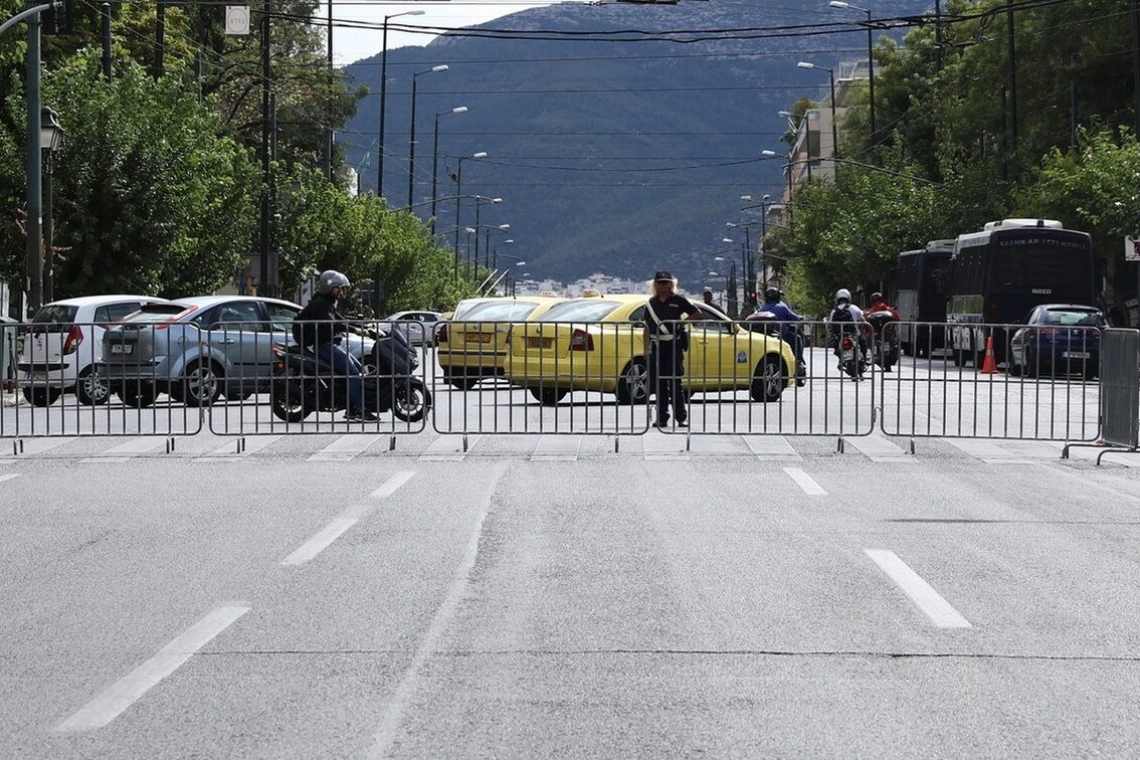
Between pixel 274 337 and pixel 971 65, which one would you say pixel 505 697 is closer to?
pixel 274 337

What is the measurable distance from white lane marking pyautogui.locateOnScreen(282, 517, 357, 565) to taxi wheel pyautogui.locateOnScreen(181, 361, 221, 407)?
651cm

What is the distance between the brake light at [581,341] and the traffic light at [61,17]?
467 inches

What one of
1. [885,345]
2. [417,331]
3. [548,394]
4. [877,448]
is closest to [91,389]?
[417,331]

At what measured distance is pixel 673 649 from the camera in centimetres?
746

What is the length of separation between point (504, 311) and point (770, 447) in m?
14.3

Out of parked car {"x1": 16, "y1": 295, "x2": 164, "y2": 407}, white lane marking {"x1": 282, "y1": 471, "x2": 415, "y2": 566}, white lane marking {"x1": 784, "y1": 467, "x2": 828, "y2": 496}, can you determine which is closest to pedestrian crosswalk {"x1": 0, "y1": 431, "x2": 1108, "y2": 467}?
parked car {"x1": 16, "y1": 295, "x2": 164, "y2": 407}

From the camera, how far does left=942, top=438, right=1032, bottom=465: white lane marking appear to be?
16922mm

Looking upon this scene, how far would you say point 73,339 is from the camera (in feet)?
60.3

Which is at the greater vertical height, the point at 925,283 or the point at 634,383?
the point at 925,283

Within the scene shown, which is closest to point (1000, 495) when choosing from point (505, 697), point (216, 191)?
point (505, 697)

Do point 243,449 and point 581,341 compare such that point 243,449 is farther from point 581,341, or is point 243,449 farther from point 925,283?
point 925,283

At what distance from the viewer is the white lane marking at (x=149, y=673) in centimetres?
629

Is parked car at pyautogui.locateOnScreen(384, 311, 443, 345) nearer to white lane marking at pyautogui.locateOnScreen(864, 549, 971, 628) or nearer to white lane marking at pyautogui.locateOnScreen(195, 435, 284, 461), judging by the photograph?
white lane marking at pyautogui.locateOnScreen(195, 435, 284, 461)

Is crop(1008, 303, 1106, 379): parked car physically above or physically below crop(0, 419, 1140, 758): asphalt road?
above
